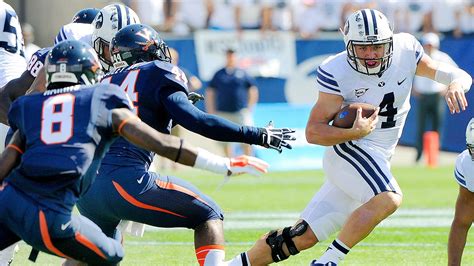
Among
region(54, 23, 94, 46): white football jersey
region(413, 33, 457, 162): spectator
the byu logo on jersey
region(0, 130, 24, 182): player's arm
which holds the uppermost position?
region(0, 130, 24, 182): player's arm

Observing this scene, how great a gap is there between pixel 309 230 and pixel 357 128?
2.18ft

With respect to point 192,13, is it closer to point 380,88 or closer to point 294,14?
point 294,14

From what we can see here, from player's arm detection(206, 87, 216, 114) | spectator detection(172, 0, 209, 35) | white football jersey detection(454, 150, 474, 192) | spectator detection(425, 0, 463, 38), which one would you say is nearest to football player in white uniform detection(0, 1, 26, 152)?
white football jersey detection(454, 150, 474, 192)

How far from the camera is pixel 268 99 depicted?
1777 centimetres

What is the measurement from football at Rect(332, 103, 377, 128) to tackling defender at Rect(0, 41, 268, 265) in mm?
1153

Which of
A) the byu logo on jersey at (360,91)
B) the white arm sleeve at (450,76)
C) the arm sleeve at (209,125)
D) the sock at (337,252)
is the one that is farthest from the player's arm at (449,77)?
the arm sleeve at (209,125)

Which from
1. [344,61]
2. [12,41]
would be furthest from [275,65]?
[344,61]

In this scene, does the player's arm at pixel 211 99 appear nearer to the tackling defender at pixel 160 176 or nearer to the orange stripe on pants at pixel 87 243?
the tackling defender at pixel 160 176

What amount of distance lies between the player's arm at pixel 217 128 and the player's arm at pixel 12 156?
34.8 inches

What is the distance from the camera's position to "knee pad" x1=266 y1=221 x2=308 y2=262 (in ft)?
19.4

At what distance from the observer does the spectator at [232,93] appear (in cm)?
1527

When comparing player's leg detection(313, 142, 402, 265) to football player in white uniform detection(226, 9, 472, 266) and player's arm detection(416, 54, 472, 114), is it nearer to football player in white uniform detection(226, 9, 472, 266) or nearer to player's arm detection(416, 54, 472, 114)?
football player in white uniform detection(226, 9, 472, 266)

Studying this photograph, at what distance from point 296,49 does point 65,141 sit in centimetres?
1357

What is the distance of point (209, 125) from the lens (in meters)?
5.20
